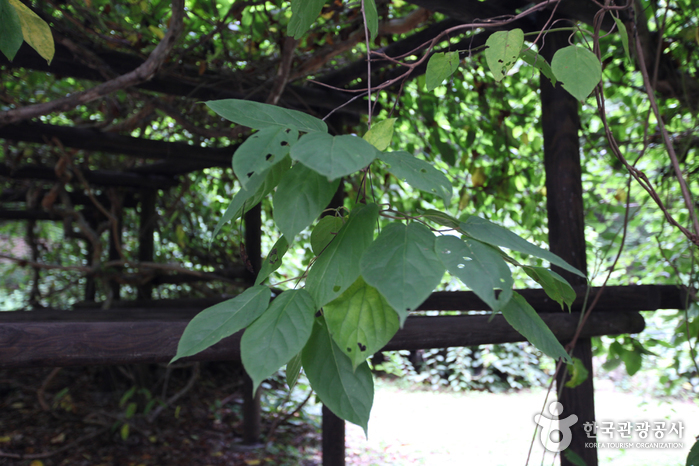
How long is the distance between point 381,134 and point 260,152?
8.7 inches

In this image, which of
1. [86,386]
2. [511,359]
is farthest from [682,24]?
[86,386]

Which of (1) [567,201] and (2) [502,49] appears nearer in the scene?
(2) [502,49]

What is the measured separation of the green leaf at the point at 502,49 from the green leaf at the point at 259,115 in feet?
0.99

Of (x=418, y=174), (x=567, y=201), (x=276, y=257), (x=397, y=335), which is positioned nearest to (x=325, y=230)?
(x=276, y=257)

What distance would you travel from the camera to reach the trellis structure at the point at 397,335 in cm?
119

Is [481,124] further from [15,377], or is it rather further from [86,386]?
[15,377]

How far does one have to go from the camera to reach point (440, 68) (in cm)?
78

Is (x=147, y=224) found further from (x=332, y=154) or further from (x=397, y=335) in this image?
(x=332, y=154)

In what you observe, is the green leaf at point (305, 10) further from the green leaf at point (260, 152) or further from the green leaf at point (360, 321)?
the green leaf at point (360, 321)

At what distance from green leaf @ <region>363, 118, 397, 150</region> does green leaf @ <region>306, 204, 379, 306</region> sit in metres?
0.13

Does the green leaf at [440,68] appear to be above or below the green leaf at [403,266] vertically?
above

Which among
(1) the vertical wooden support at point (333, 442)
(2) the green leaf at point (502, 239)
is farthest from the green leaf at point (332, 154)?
(1) the vertical wooden support at point (333, 442)

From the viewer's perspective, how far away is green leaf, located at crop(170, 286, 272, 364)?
41 centimetres

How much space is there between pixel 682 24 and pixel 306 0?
2.39m
